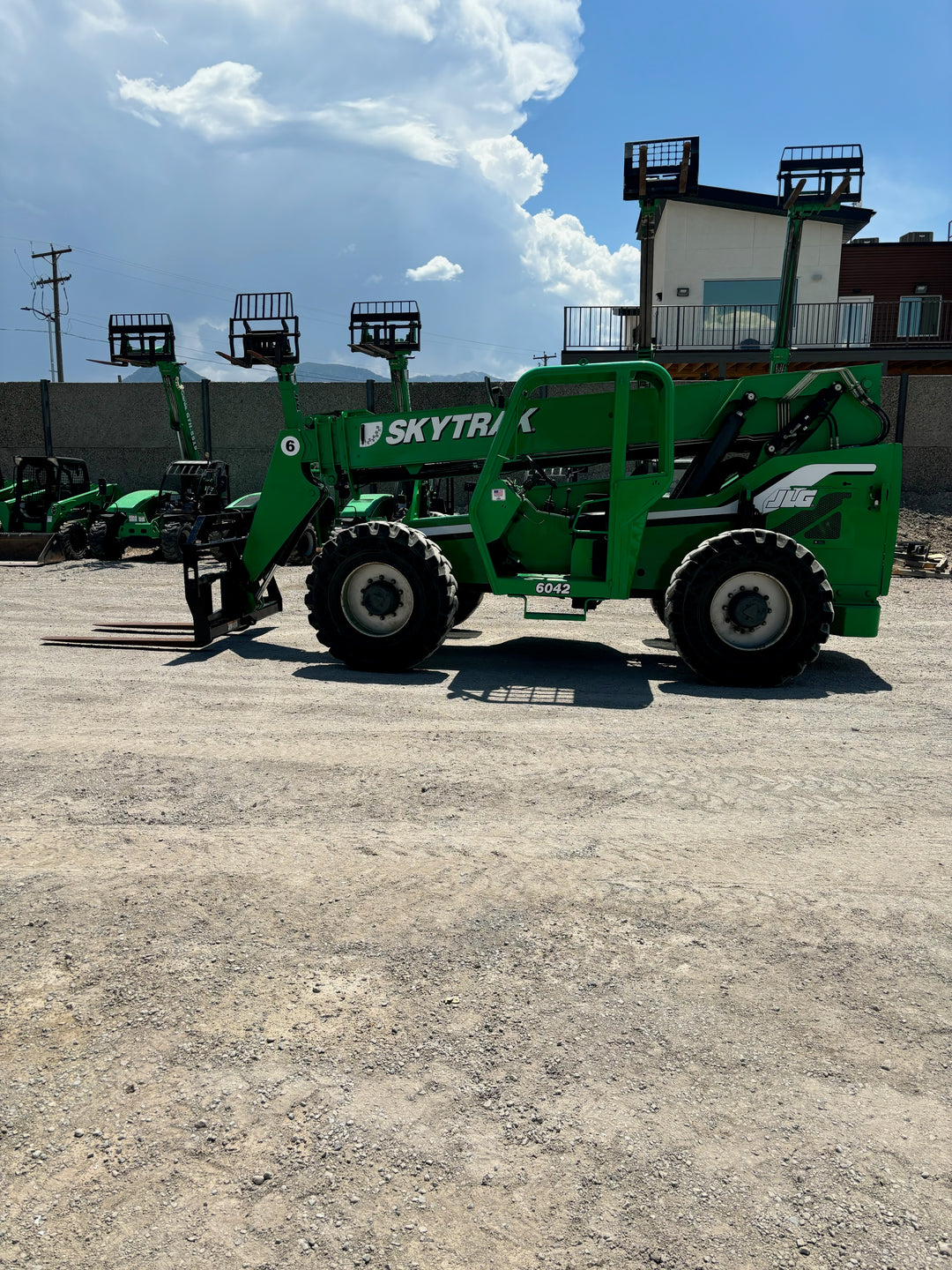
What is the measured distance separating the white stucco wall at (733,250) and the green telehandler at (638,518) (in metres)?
22.7

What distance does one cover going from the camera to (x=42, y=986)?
3.31 metres

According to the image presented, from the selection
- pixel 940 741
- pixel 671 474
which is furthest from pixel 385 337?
pixel 940 741

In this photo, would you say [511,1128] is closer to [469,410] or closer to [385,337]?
[469,410]

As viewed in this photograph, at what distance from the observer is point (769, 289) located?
94.1ft

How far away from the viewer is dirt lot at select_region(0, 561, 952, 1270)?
7.85 feet

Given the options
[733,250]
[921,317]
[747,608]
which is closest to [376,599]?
[747,608]

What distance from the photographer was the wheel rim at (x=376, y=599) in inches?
335

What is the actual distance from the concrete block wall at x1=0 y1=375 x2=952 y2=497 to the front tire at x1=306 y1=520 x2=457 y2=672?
13260mm

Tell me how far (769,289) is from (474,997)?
29548 millimetres

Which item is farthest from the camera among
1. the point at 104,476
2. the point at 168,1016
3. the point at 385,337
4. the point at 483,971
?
the point at 104,476

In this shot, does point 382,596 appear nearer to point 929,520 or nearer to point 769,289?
point 929,520

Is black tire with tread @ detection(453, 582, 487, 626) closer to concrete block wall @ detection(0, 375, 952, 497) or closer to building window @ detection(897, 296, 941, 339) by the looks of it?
concrete block wall @ detection(0, 375, 952, 497)

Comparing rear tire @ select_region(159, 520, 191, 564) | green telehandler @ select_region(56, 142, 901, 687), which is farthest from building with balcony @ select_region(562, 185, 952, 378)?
green telehandler @ select_region(56, 142, 901, 687)

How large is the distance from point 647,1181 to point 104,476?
2252 cm
